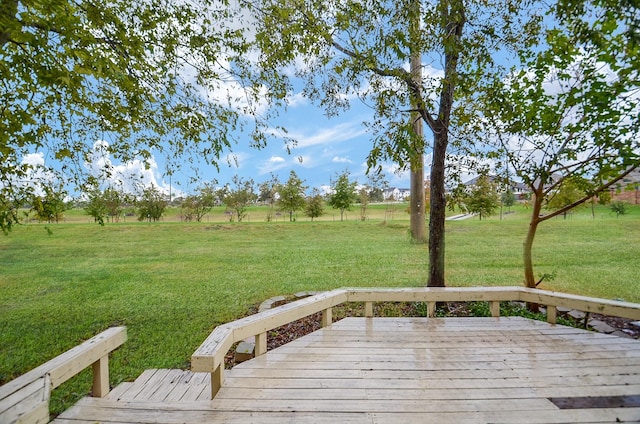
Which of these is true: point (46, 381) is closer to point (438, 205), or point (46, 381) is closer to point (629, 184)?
point (438, 205)

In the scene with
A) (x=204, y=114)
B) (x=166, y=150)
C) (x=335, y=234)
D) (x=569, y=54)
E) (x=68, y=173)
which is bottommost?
(x=335, y=234)

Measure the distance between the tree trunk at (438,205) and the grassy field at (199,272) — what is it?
2.08m

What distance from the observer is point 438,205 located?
4504mm

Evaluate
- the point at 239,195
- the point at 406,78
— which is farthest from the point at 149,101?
the point at 239,195

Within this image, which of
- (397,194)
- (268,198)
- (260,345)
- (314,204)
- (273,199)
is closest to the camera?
(260,345)

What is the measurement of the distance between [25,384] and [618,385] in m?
3.45

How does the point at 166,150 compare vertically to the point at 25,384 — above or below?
above

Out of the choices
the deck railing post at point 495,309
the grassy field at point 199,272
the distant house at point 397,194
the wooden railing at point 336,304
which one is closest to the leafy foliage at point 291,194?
the grassy field at point 199,272

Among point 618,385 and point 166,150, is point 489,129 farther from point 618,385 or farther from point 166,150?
point 166,150

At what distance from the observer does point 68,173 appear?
431 cm

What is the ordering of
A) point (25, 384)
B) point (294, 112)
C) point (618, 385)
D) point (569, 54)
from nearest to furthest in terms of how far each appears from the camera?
point (25, 384) → point (618, 385) → point (569, 54) → point (294, 112)

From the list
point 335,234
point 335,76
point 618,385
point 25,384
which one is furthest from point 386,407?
point 335,234

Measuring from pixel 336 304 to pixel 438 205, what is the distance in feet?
6.57

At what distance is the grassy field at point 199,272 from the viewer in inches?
178
